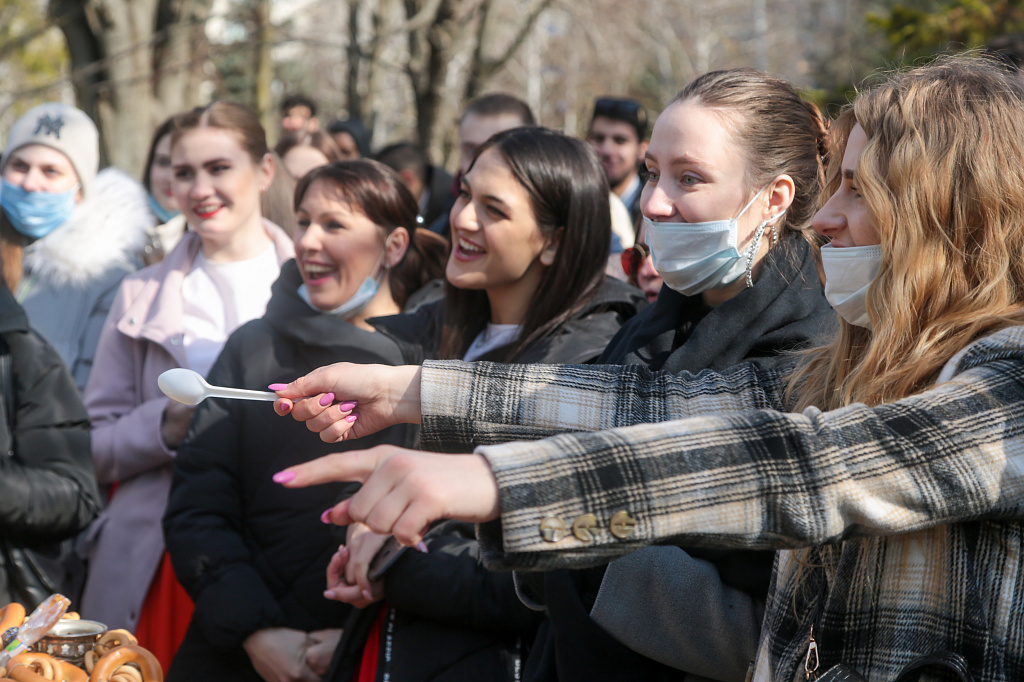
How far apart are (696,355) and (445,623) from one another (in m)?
1.06

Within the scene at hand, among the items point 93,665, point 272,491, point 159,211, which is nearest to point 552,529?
point 93,665

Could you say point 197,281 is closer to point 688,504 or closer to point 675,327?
point 675,327

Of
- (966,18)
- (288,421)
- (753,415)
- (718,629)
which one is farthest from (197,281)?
(966,18)

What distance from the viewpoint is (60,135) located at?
475 cm

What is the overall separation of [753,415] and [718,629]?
0.68 m

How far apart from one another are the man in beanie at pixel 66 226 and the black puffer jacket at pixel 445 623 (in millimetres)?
2359

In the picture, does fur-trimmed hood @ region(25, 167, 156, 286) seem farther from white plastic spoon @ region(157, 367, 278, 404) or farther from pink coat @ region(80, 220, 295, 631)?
white plastic spoon @ region(157, 367, 278, 404)

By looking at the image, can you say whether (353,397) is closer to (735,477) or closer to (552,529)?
(552,529)

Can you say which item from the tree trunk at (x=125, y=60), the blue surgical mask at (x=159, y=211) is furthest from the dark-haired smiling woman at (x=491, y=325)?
the tree trunk at (x=125, y=60)

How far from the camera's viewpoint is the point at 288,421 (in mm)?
3129

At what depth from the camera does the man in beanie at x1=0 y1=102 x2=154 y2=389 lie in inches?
176

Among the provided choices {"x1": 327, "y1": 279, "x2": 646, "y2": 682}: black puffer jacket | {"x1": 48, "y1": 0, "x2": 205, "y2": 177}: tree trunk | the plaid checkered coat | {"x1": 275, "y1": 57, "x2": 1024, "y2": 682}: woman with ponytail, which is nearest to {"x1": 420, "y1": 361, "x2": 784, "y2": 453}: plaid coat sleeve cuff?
{"x1": 275, "y1": 57, "x2": 1024, "y2": 682}: woman with ponytail

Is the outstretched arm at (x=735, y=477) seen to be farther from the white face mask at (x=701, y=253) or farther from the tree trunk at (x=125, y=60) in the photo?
the tree trunk at (x=125, y=60)

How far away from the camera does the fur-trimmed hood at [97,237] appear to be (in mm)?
4594
